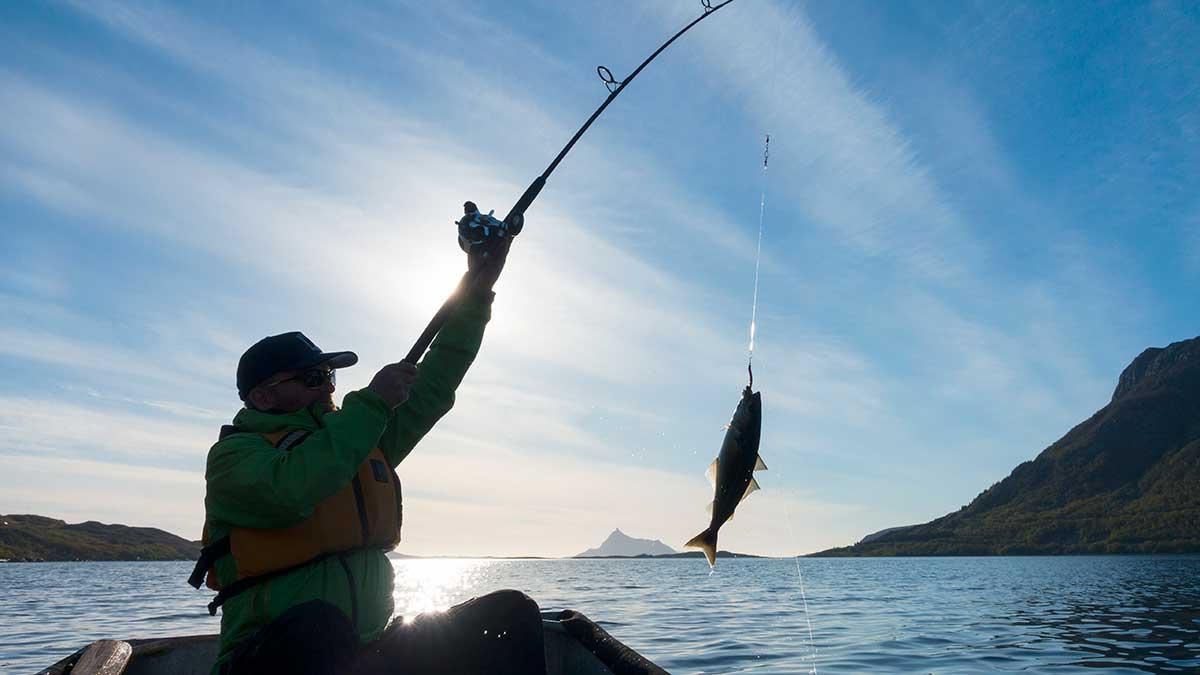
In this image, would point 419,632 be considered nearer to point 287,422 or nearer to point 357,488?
point 357,488

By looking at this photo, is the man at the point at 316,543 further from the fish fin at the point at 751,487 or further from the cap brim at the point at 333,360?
the fish fin at the point at 751,487

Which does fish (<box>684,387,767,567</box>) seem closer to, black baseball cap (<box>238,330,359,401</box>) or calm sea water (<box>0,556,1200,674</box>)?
black baseball cap (<box>238,330,359,401</box>)

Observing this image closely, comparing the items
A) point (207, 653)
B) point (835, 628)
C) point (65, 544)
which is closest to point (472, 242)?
point (207, 653)

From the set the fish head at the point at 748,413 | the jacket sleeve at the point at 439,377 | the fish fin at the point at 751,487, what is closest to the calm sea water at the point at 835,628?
the fish fin at the point at 751,487

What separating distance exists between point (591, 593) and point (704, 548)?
34527 millimetres

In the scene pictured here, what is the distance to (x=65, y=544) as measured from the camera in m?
171

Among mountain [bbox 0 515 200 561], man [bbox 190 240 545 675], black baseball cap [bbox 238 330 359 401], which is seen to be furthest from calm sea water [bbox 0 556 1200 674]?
mountain [bbox 0 515 200 561]

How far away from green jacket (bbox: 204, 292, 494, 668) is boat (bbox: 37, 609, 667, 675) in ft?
12.2

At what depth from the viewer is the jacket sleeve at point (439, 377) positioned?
543 centimetres

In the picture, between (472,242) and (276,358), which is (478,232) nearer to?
(472,242)

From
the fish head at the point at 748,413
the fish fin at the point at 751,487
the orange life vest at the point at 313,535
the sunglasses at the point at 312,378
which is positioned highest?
the fish head at the point at 748,413

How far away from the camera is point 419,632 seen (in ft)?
14.3

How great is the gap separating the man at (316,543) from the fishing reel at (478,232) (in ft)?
4.25

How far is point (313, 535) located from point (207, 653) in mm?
5707
